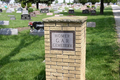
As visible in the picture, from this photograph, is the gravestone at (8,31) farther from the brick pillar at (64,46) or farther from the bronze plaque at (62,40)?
the bronze plaque at (62,40)

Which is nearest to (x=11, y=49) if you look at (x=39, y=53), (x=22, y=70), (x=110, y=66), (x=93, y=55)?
(x=39, y=53)

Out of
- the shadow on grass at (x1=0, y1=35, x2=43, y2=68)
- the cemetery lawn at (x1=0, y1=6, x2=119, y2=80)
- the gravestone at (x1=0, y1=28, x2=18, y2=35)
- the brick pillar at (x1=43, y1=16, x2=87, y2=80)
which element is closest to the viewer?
the brick pillar at (x1=43, y1=16, x2=87, y2=80)

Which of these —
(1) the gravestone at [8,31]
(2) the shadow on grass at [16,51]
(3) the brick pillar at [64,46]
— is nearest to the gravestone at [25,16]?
(1) the gravestone at [8,31]

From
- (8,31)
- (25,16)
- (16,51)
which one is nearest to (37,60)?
(16,51)

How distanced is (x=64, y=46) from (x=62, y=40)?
0.44ft

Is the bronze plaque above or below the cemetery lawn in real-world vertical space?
above

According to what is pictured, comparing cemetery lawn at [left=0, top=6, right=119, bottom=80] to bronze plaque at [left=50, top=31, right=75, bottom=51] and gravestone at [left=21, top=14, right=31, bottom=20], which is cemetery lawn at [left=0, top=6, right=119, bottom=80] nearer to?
bronze plaque at [left=50, top=31, right=75, bottom=51]

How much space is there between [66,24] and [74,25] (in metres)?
0.17

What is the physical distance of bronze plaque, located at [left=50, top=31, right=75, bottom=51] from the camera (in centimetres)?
358

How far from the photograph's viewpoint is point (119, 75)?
16.3ft

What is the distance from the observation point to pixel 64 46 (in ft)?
12.0

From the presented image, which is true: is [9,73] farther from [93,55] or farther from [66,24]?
[93,55]

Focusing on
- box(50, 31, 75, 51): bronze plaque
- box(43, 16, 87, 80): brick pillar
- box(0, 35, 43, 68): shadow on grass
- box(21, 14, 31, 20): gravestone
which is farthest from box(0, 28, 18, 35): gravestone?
box(21, 14, 31, 20): gravestone

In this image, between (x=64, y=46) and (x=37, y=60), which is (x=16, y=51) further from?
(x=64, y=46)
